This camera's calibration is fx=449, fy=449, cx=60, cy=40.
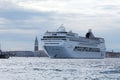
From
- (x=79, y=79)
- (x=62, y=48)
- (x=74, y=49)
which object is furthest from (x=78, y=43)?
(x=79, y=79)

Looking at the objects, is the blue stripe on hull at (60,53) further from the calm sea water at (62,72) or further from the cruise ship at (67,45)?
the calm sea water at (62,72)

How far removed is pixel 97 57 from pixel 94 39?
25.8 feet

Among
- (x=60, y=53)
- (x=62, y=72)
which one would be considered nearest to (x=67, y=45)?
(x=60, y=53)

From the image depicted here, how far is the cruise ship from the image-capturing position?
153875 millimetres

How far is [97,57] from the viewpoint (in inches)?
7421

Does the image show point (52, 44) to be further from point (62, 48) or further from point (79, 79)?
point (79, 79)

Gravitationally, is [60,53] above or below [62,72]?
below

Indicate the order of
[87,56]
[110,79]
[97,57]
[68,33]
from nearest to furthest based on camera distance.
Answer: [110,79] → [68,33] → [87,56] → [97,57]

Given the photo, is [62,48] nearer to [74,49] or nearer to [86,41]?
[74,49]

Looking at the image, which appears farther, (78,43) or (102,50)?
(102,50)

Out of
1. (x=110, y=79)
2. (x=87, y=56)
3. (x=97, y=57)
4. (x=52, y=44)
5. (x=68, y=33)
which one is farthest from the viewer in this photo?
(x=97, y=57)

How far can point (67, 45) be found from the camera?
157 meters

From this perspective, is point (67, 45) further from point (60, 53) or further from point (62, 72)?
point (62, 72)

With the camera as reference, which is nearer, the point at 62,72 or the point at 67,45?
the point at 62,72
